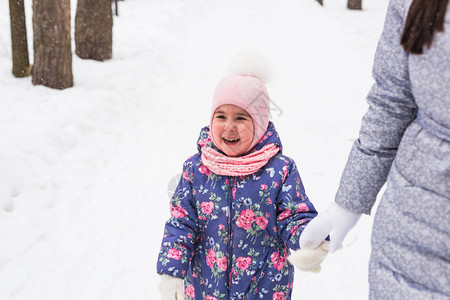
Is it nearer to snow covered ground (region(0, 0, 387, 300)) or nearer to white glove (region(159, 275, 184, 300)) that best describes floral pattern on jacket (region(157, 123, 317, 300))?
white glove (region(159, 275, 184, 300))

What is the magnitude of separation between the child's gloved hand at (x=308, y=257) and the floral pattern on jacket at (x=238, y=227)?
29 centimetres

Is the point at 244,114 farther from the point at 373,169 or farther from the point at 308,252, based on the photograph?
the point at 373,169

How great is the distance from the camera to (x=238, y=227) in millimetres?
1948

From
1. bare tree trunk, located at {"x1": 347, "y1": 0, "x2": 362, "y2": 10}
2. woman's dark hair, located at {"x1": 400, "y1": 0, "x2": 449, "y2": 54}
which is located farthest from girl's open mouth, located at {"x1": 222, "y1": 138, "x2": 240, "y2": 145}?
bare tree trunk, located at {"x1": 347, "y1": 0, "x2": 362, "y2": 10}

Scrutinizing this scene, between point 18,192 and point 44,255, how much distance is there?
2.47 ft

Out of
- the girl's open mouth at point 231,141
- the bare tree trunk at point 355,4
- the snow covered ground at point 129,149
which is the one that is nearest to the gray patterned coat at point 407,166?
the girl's open mouth at point 231,141

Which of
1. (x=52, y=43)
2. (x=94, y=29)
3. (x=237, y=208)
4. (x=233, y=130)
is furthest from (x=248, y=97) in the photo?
(x=94, y=29)

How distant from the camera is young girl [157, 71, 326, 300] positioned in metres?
1.93

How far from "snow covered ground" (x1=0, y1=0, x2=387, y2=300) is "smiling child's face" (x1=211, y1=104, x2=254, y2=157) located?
0.43 m

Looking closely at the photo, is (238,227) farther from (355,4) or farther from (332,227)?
(355,4)

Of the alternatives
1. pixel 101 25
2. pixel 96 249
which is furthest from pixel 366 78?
pixel 96 249

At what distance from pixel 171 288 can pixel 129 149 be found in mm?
3373

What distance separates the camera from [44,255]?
3303 millimetres

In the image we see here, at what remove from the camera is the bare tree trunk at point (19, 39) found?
227 inches
